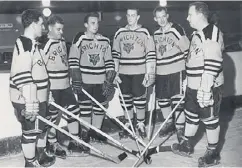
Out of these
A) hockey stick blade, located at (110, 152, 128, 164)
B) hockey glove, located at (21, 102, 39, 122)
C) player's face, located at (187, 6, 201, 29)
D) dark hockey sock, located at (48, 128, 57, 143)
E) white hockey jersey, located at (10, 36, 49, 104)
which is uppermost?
player's face, located at (187, 6, 201, 29)

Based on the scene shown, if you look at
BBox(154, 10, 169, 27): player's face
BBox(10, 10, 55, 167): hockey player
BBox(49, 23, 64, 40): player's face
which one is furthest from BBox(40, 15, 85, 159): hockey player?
BBox(154, 10, 169, 27): player's face

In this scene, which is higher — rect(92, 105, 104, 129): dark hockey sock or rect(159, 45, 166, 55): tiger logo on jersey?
rect(159, 45, 166, 55): tiger logo on jersey

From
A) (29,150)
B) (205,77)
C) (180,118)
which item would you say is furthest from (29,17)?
(180,118)

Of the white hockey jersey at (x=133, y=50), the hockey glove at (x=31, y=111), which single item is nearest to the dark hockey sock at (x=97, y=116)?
the white hockey jersey at (x=133, y=50)

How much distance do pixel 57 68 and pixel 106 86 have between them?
509 millimetres

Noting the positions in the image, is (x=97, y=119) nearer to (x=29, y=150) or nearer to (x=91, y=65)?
(x=91, y=65)

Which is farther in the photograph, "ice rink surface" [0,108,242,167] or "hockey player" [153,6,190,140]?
"hockey player" [153,6,190,140]

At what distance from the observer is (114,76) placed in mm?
3045

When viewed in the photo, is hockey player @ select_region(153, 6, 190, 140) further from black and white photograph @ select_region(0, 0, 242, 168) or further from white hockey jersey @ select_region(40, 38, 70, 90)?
white hockey jersey @ select_region(40, 38, 70, 90)

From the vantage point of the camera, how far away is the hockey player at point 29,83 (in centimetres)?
219

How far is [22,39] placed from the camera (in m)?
2.24

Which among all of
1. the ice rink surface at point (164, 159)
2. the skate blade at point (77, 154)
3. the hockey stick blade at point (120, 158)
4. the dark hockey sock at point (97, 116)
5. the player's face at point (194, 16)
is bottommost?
the ice rink surface at point (164, 159)

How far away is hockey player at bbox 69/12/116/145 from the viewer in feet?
9.49

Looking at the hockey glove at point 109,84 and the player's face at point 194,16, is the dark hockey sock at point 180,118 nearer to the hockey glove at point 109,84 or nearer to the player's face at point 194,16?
the hockey glove at point 109,84
